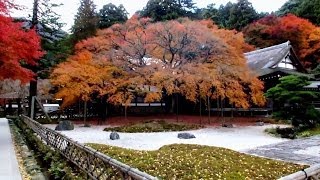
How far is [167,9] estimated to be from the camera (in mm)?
36875

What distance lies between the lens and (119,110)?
2762 cm

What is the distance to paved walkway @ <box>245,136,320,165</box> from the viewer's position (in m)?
8.13

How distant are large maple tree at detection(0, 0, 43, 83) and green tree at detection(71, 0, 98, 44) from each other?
14.2 meters

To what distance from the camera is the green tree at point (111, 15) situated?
36438 millimetres

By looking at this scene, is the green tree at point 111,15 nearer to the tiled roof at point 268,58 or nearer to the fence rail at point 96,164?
the tiled roof at point 268,58

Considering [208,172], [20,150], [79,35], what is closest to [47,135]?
[20,150]

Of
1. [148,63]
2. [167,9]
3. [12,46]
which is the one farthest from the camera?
[167,9]

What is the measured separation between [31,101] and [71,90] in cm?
379

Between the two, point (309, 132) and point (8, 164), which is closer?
point (8, 164)

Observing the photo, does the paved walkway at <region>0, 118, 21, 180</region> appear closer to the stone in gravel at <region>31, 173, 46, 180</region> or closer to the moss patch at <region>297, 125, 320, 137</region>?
the stone in gravel at <region>31, 173, 46, 180</region>

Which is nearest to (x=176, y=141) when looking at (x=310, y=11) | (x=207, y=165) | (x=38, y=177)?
(x=207, y=165)

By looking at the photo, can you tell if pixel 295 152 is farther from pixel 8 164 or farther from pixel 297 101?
pixel 8 164

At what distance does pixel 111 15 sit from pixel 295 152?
31532 mm

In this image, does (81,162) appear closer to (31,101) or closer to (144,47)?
(144,47)
